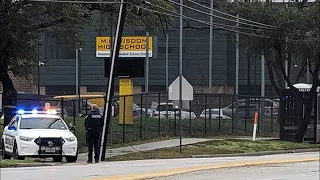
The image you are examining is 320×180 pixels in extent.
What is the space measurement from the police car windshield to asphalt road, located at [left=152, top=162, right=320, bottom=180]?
7.03m

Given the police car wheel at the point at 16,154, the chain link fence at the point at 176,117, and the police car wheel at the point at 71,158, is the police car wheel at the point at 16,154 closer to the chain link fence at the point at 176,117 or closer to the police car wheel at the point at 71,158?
the police car wheel at the point at 71,158

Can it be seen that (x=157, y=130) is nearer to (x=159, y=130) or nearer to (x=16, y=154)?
(x=159, y=130)

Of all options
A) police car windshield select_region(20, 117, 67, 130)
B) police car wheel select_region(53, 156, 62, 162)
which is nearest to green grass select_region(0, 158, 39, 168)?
police car wheel select_region(53, 156, 62, 162)

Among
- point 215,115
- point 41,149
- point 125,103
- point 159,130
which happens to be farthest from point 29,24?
point 215,115

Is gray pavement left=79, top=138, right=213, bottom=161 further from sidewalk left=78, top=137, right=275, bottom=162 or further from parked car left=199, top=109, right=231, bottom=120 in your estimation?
parked car left=199, top=109, right=231, bottom=120

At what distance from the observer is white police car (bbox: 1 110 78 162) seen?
73.8ft

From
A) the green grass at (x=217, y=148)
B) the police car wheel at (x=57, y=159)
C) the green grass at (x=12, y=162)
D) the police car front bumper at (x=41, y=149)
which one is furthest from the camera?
the green grass at (x=217, y=148)

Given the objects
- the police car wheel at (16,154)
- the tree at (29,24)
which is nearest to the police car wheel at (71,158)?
the police car wheel at (16,154)

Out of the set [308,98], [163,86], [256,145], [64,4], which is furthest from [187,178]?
[163,86]

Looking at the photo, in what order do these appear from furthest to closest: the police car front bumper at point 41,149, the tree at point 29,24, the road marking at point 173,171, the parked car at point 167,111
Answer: the parked car at point 167,111, the tree at point 29,24, the police car front bumper at point 41,149, the road marking at point 173,171

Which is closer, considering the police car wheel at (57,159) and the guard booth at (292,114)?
the police car wheel at (57,159)

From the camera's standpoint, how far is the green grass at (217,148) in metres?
26.2

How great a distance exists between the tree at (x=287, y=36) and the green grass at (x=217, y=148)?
3.81 metres

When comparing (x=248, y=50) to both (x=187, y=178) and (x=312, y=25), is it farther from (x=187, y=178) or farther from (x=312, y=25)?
(x=187, y=178)
